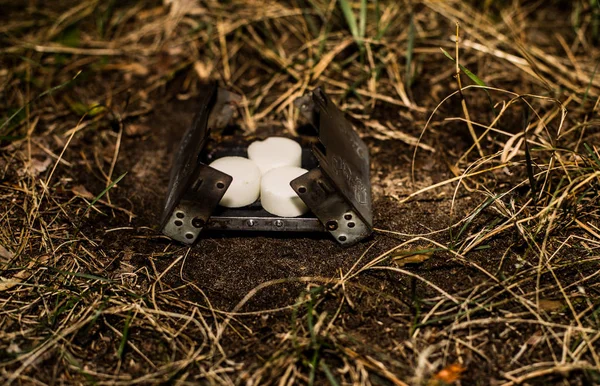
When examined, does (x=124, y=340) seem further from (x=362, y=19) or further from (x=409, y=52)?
(x=362, y=19)

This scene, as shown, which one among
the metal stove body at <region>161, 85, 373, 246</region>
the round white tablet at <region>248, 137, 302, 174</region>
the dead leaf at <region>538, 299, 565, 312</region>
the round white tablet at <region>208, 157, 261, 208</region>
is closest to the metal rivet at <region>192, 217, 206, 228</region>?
the metal stove body at <region>161, 85, 373, 246</region>

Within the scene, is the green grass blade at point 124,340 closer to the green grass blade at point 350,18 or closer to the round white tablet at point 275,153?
the round white tablet at point 275,153

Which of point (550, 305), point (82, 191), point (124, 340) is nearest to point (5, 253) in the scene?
point (82, 191)

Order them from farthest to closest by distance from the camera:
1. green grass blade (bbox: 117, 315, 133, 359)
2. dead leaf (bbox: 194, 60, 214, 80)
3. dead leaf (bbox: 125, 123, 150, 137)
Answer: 1. dead leaf (bbox: 194, 60, 214, 80)
2. dead leaf (bbox: 125, 123, 150, 137)
3. green grass blade (bbox: 117, 315, 133, 359)

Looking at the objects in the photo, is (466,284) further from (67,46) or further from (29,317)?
(67,46)

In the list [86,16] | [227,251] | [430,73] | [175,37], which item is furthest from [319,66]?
[86,16]

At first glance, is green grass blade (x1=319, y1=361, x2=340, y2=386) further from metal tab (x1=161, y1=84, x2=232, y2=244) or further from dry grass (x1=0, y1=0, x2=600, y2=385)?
metal tab (x1=161, y1=84, x2=232, y2=244)
